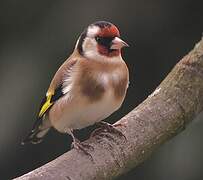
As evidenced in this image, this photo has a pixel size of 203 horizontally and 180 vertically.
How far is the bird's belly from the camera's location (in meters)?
3.08

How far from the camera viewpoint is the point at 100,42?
10.5 ft

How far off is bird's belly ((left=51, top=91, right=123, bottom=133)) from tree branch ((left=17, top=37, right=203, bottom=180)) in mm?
90

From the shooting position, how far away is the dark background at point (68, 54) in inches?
159

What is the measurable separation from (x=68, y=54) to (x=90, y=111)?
1273mm

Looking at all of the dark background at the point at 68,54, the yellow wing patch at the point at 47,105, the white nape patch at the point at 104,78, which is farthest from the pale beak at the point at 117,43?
the dark background at the point at 68,54

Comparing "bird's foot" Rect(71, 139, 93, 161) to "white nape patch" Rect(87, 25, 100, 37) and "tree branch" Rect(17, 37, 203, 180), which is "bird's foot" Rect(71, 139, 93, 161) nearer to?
"tree branch" Rect(17, 37, 203, 180)

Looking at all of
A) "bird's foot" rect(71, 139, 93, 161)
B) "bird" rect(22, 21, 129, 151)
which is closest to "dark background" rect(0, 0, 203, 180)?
"bird" rect(22, 21, 129, 151)

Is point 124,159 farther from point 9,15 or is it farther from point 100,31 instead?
point 9,15

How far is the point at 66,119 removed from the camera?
3.17 m

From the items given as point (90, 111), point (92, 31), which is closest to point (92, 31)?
point (92, 31)

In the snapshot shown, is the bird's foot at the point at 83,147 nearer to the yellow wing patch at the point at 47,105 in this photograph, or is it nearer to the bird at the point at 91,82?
the bird at the point at 91,82

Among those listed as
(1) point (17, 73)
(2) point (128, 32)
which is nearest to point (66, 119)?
(1) point (17, 73)

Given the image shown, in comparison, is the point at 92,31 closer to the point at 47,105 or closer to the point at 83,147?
the point at 47,105

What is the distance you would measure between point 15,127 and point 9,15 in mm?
712
